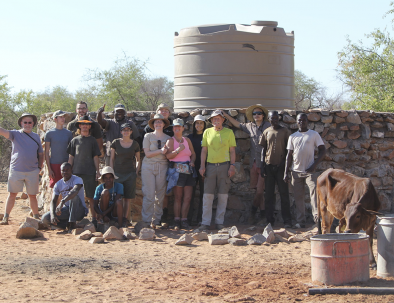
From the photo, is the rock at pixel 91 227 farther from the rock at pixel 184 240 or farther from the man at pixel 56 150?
the rock at pixel 184 240

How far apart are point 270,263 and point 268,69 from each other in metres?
5.57

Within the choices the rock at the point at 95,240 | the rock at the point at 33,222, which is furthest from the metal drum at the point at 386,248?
the rock at the point at 33,222

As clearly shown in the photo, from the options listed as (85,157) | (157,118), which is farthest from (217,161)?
(85,157)

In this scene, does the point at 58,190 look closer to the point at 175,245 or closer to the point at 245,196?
the point at 175,245

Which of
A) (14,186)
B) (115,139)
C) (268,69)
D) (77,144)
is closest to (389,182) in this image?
(268,69)

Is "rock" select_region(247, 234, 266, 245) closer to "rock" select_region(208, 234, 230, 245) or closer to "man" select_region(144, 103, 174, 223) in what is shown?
"rock" select_region(208, 234, 230, 245)

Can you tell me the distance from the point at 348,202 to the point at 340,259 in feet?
4.95

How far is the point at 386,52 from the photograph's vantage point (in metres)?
13.8

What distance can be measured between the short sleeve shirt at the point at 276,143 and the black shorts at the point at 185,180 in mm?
1331

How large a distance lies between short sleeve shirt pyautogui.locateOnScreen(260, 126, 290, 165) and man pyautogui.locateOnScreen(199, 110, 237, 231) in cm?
59

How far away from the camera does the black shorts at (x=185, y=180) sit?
8.16 meters

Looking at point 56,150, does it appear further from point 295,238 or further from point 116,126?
point 295,238

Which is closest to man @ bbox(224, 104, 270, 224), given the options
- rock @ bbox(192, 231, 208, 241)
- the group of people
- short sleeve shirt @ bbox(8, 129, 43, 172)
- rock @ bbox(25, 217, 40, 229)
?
the group of people

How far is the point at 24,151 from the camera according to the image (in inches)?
330
